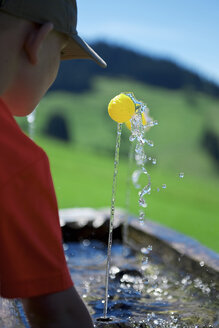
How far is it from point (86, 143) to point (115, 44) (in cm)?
627

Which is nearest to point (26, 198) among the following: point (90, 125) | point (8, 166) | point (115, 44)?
point (8, 166)

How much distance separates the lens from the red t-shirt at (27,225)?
85 centimetres

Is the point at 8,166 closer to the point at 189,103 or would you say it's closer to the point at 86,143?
the point at 86,143

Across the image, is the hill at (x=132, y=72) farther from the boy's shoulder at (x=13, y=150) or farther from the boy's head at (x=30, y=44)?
the boy's shoulder at (x=13, y=150)

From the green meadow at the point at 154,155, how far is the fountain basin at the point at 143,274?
120 centimetres

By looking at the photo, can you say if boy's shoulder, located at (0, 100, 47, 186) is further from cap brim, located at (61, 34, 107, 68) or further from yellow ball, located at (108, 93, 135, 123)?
yellow ball, located at (108, 93, 135, 123)

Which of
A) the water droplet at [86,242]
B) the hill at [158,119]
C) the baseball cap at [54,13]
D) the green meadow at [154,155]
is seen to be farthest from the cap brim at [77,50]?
the hill at [158,119]

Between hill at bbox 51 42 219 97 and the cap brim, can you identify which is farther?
hill at bbox 51 42 219 97

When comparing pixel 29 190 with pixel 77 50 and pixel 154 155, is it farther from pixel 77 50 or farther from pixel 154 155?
pixel 154 155

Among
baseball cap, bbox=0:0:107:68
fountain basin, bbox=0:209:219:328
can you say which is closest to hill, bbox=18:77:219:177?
fountain basin, bbox=0:209:219:328

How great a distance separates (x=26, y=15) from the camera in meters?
0.94

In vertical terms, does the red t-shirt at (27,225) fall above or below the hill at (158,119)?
above

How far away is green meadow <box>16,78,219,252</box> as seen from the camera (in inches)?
208

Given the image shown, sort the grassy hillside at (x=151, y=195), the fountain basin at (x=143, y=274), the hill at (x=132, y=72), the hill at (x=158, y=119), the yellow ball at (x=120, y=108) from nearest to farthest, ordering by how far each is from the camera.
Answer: the yellow ball at (x=120, y=108) → the fountain basin at (x=143, y=274) → the grassy hillside at (x=151, y=195) → the hill at (x=158, y=119) → the hill at (x=132, y=72)
